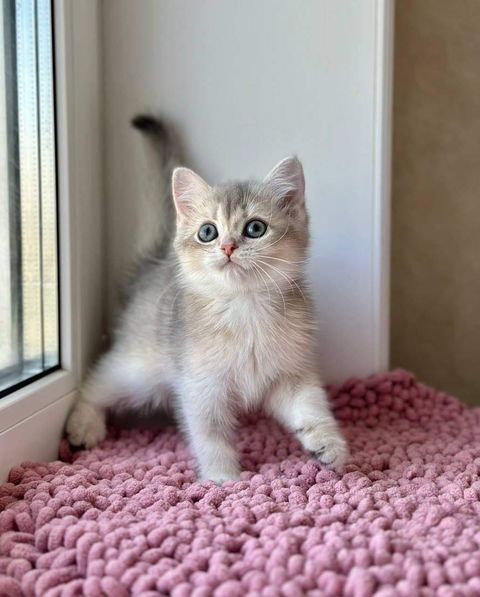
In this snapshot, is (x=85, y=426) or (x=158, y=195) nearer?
(x=85, y=426)

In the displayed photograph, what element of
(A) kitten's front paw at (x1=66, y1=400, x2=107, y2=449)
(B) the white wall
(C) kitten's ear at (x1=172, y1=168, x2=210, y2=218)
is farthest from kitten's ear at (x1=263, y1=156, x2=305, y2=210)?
(A) kitten's front paw at (x1=66, y1=400, x2=107, y2=449)

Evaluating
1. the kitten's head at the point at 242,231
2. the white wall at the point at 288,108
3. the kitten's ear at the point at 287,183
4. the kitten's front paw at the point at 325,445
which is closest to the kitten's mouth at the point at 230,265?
the kitten's head at the point at 242,231

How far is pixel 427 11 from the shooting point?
174cm

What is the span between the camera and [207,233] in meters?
1.22

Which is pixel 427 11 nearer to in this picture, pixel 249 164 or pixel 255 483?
pixel 249 164

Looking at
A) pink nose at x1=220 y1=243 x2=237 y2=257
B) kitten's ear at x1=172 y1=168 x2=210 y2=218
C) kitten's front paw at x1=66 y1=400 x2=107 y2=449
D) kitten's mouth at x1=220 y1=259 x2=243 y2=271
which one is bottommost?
kitten's front paw at x1=66 y1=400 x2=107 y2=449

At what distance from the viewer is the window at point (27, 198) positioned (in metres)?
1.17

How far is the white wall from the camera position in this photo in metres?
1.46

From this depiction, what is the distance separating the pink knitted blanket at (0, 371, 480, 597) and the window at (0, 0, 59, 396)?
241 millimetres

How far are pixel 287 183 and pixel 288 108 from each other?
0.35 metres

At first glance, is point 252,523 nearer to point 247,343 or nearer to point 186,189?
point 247,343

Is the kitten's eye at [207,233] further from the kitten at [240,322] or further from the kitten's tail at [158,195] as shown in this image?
the kitten's tail at [158,195]

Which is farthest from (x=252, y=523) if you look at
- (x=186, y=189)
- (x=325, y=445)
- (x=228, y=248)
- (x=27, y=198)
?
(x=27, y=198)

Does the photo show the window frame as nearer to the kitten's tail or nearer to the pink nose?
the kitten's tail
